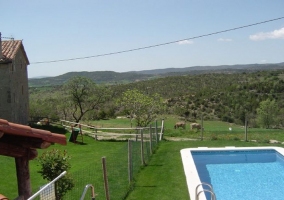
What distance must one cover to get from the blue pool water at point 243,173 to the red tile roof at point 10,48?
13.6 m

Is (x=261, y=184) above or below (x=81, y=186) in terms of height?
below

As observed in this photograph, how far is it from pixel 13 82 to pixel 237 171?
15.3m

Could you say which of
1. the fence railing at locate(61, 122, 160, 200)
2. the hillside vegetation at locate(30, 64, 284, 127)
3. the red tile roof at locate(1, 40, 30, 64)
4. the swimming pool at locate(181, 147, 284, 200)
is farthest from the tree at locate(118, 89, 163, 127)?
the hillside vegetation at locate(30, 64, 284, 127)

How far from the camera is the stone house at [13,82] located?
21438mm

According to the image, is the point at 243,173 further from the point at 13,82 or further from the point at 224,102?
the point at 224,102

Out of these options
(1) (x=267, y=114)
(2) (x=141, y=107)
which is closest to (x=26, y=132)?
(2) (x=141, y=107)

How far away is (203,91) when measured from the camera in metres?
57.6

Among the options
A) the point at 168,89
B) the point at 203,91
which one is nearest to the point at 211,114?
the point at 203,91

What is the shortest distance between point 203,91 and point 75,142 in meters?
40.5

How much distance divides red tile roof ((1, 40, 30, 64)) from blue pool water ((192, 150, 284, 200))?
13.6 metres

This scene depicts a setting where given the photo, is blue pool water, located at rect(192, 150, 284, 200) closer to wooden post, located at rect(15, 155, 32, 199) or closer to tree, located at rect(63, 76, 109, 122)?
wooden post, located at rect(15, 155, 32, 199)

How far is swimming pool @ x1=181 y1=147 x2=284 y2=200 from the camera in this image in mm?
11133

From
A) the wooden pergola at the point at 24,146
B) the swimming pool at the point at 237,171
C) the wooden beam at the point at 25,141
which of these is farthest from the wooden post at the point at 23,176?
the swimming pool at the point at 237,171

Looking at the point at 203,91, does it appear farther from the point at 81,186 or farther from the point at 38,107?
the point at 81,186
